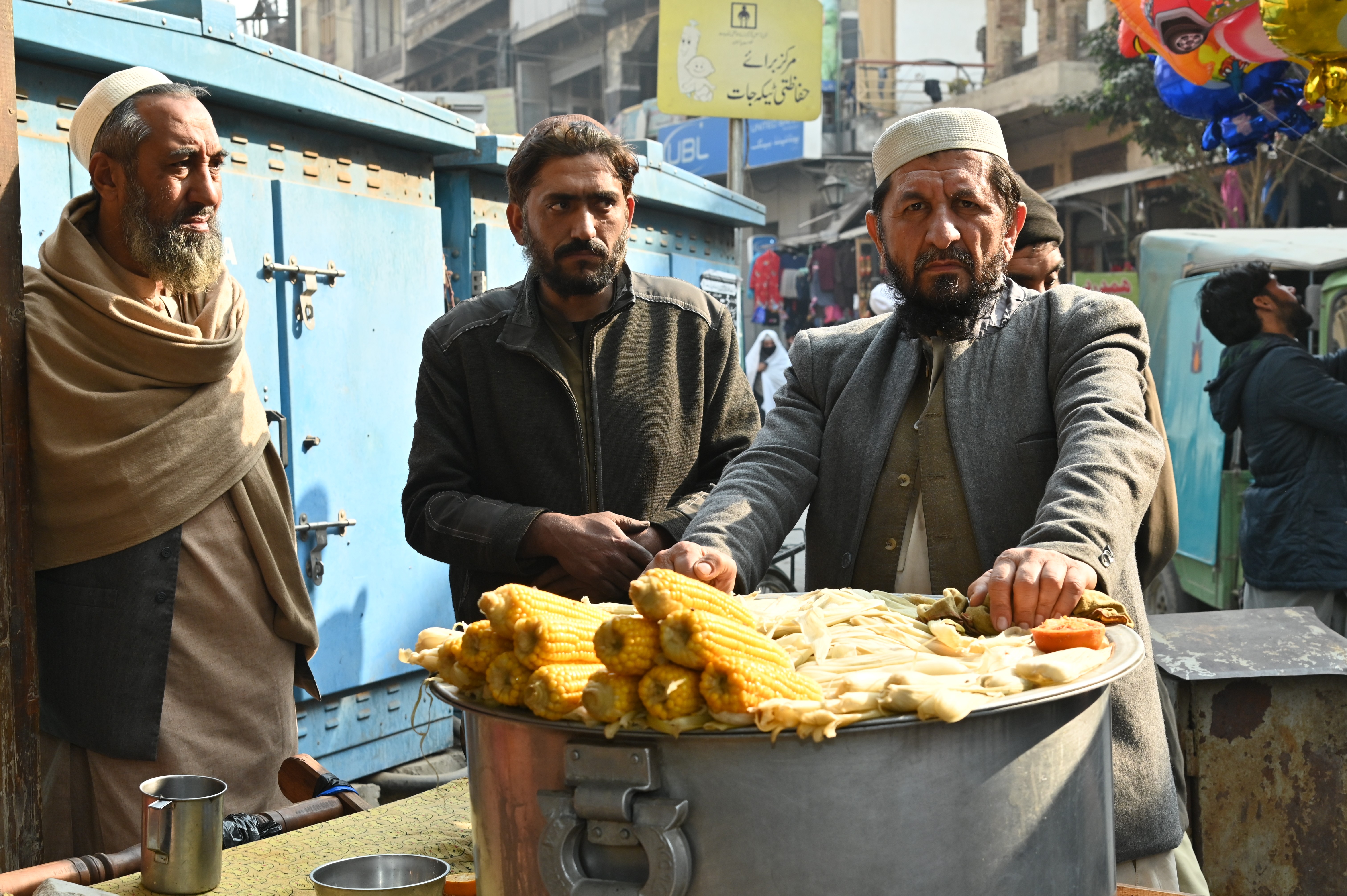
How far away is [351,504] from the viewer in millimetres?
5551

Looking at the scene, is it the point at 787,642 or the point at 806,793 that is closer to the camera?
the point at 806,793

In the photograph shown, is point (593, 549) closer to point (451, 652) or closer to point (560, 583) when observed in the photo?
point (560, 583)

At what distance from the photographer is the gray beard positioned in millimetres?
3268

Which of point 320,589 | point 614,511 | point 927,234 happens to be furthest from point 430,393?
point 320,589

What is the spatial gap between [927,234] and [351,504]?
3.81 m

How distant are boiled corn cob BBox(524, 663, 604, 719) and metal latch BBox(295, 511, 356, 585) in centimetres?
407

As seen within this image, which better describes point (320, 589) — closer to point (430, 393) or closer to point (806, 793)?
point (430, 393)

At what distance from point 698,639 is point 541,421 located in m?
1.83

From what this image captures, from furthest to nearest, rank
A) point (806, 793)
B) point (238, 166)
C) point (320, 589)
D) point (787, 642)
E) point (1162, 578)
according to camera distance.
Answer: point (1162, 578) → point (320, 589) → point (238, 166) → point (787, 642) → point (806, 793)

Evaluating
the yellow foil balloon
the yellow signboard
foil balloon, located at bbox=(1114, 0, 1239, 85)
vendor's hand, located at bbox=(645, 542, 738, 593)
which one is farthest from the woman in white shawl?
vendor's hand, located at bbox=(645, 542, 738, 593)

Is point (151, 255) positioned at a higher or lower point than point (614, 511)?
higher

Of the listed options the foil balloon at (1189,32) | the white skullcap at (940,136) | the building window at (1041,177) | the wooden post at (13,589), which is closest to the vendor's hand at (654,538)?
the white skullcap at (940,136)

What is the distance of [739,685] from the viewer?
4.44 feet

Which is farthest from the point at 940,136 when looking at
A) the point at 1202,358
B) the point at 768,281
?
the point at 768,281
